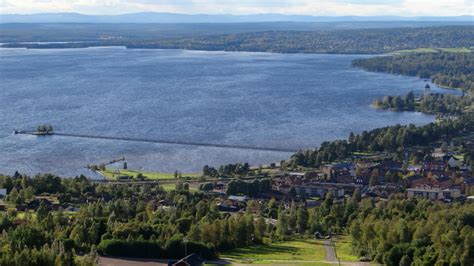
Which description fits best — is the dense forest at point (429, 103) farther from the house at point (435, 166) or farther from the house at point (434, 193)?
the house at point (434, 193)

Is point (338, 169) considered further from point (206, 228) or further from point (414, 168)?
point (206, 228)

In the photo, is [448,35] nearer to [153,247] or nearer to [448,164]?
[448,164]

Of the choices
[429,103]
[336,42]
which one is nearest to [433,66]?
[429,103]

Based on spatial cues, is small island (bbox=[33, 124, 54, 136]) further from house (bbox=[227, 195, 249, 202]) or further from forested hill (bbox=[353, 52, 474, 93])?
forested hill (bbox=[353, 52, 474, 93])

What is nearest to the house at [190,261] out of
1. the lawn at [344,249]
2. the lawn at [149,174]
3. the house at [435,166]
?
the lawn at [344,249]

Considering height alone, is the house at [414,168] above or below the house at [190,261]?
below

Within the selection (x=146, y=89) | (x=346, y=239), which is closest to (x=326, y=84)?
(x=146, y=89)

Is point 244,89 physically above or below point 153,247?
below
